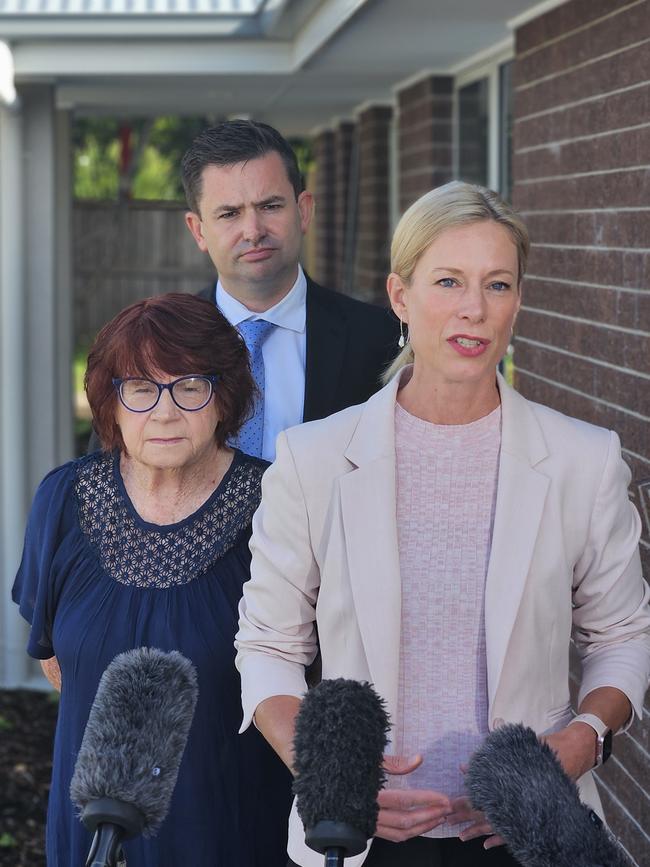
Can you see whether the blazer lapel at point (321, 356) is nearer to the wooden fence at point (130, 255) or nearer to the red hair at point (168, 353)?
the red hair at point (168, 353)

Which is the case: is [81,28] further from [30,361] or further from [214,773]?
[214,773]

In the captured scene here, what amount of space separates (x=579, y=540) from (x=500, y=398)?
0.31m

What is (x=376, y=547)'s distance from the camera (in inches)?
91.0

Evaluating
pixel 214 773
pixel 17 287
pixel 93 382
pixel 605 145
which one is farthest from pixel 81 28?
pixel 214 773

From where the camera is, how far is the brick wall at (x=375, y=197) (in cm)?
946

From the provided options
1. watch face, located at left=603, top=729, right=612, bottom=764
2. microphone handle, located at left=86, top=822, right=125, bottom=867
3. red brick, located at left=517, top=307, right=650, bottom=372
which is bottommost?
watch face, located at left=603, top=729, right=612, bottom=764

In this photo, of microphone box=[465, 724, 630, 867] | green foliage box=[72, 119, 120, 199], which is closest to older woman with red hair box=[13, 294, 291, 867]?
microphone box=[465, 724, 630, 867]

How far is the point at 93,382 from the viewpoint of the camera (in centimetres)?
284

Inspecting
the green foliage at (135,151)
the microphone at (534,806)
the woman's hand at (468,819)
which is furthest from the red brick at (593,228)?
the green foliage at (135,151)

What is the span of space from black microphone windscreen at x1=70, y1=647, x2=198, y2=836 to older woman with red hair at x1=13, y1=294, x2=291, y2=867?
2.36 feet

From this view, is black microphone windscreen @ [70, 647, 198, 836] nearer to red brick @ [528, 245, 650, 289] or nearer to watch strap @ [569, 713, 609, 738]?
watch strap @ [569, 713, 609, 738]

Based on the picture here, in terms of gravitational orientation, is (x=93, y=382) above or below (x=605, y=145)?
below

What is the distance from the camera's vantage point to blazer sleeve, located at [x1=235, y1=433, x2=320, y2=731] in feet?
7.80

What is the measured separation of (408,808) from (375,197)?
25.7 feet
